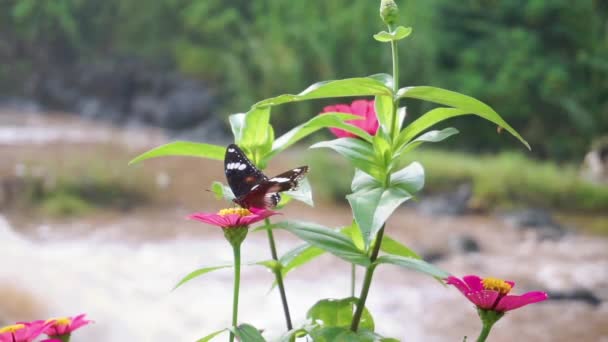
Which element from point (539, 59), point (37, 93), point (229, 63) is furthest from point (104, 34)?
point (539, 59)

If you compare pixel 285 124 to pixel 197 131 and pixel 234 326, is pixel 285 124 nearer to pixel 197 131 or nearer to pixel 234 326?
pixel 197 131

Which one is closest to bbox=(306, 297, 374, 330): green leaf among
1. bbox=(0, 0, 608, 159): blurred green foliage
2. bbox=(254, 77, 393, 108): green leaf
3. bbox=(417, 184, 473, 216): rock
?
bbox=(254, 77, 393, 108): green leaf

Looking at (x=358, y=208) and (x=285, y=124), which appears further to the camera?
(x=285, y=124)

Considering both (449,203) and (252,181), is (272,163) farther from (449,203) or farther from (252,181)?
(252,181)

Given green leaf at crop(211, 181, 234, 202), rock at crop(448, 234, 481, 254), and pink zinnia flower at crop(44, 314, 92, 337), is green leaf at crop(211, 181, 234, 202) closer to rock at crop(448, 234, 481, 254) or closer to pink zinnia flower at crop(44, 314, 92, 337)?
pink zinnia flower at crop(44, 314, 92, 337)

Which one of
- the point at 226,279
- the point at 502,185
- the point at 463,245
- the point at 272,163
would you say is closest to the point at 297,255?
the point at 226,279

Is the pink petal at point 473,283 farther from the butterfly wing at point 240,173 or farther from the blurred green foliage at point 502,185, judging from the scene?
the blurred green foliage at point 502,185
